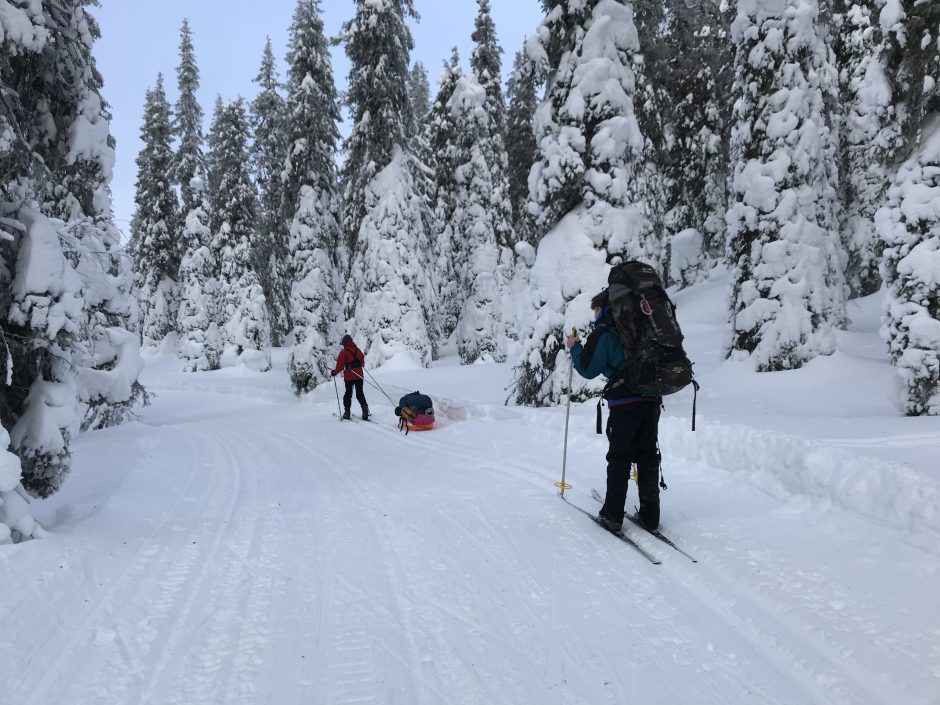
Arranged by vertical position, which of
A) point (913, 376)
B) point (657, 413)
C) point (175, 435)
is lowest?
point (175, 435)

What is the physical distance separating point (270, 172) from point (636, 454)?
31.8 meters

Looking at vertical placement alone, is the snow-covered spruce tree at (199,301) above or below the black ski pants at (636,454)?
above

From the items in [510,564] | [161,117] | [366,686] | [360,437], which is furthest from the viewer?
[161,117]

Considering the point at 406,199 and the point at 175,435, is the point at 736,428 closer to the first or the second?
the point at 175,435

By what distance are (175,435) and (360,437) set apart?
462 cm

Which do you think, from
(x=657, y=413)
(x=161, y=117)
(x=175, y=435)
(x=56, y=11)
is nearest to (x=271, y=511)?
(x=657, y=413)

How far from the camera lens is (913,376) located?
7504 millimetres

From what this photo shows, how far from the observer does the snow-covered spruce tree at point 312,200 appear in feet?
66.7

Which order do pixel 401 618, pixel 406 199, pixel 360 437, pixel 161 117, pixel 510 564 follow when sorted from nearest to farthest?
pixel 401 618 < pixel 510 564 < pixel 360 437 < pixel 406 199 < pixel 161 117

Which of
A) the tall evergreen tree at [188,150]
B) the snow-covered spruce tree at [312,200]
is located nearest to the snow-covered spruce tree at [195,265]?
the tall evergreen tree at [188,150]

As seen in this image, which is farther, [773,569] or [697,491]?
[697,491]

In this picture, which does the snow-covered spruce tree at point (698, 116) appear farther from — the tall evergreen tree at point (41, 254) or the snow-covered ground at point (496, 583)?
the tall evergreen tree at point (41, 254)

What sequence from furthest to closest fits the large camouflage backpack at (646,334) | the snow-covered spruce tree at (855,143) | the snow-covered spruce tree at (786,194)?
the snow-covered spruce tree at (855,143) < the snow-covered spruce tree at (786,194) < the large camouflage backpack at (646,334)

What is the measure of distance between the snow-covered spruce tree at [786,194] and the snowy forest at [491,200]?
51 millimetres
